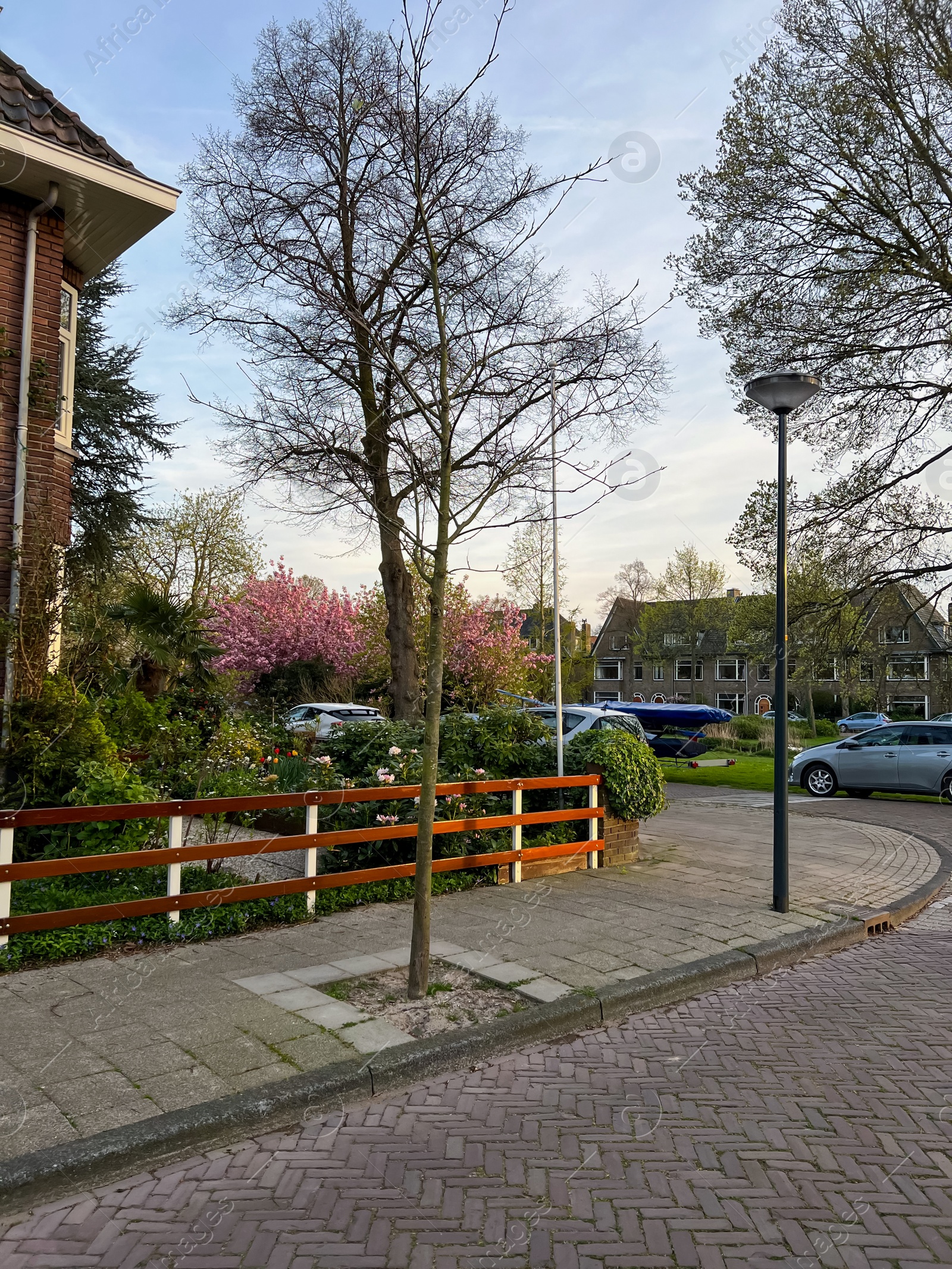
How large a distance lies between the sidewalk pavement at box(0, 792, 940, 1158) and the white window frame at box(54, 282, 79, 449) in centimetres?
644

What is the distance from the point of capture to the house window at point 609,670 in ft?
247

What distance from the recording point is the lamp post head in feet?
23.1

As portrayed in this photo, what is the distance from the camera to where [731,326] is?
15750mm

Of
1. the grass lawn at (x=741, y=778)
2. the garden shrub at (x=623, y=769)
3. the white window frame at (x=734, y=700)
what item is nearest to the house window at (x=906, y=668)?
the white window frame at (x=734, y=700)

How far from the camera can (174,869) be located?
5.83 m

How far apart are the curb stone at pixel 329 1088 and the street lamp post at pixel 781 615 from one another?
1.23 meters

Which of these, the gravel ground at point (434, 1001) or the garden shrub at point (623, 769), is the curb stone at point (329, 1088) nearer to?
the gravel ground at point (434, 1001)

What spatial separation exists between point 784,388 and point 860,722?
49880mm

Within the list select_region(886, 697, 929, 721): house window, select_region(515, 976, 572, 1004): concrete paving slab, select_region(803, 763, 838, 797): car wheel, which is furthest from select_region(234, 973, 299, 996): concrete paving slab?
select_region(886, 697, 929, 721): house window

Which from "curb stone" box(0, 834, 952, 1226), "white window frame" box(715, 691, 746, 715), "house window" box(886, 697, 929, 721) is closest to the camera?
"curb stone" box(0, 834, 952, 1226)

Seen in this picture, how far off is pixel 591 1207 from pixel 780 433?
6.44 meters

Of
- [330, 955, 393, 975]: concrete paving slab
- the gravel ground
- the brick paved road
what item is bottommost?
the brick paved road

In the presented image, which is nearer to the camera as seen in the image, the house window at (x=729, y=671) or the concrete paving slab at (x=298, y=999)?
the concrete paving slab at (x=298, y=999)

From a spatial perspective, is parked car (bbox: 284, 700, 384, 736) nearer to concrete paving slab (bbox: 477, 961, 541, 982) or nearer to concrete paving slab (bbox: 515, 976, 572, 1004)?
concrete paving slab (bbox: 477, 961, 541, 982)
